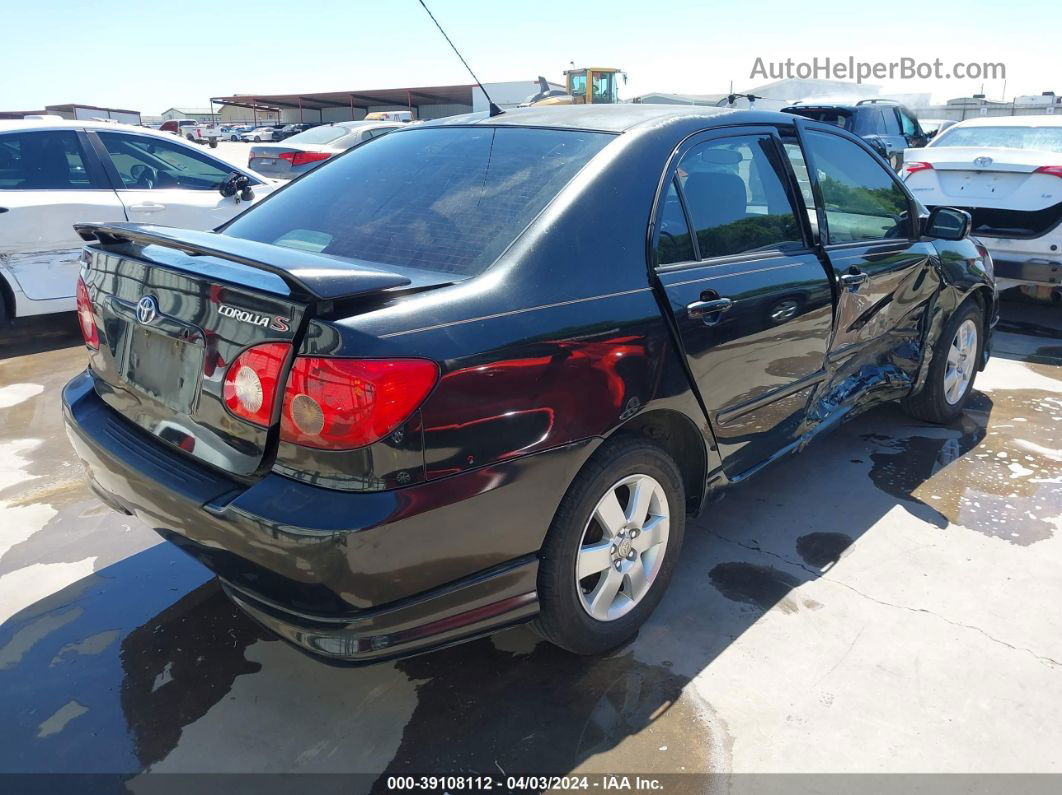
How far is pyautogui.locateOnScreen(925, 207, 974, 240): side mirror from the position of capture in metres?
3.94

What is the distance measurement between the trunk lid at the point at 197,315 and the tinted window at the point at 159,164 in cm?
412

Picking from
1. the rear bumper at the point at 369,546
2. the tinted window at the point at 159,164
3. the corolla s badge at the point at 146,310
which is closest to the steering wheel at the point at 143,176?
the tinted window at the point at 159,164

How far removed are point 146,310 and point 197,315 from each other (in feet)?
0.93

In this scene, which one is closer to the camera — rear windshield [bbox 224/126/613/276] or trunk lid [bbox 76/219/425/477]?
trunk lid [bbox 76/219/425/477]

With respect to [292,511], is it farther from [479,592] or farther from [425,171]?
[425,171]

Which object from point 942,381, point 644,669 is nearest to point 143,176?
point 644,669

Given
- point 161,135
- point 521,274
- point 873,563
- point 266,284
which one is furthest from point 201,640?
point 161,135

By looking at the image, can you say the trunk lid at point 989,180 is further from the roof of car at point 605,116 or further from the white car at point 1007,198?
the roof of car at point 605,116

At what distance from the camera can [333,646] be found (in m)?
1.88

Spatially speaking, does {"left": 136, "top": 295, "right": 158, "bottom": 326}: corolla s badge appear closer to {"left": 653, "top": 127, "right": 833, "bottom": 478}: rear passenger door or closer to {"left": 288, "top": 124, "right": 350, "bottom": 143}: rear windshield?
{"left": 653, "top": 127, "right": 833, "bottom": 478}: rear passenger door

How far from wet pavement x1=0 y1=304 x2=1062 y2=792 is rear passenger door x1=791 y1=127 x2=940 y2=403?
0.71 meters

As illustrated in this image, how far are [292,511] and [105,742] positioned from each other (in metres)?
0.98

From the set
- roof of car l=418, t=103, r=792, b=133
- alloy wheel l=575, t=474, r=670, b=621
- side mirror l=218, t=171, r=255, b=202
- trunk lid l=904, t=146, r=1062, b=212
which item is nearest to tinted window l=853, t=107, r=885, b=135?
trunk lid l=904, t=146, r=1062, b=212

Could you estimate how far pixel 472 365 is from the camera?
6.31 feet
